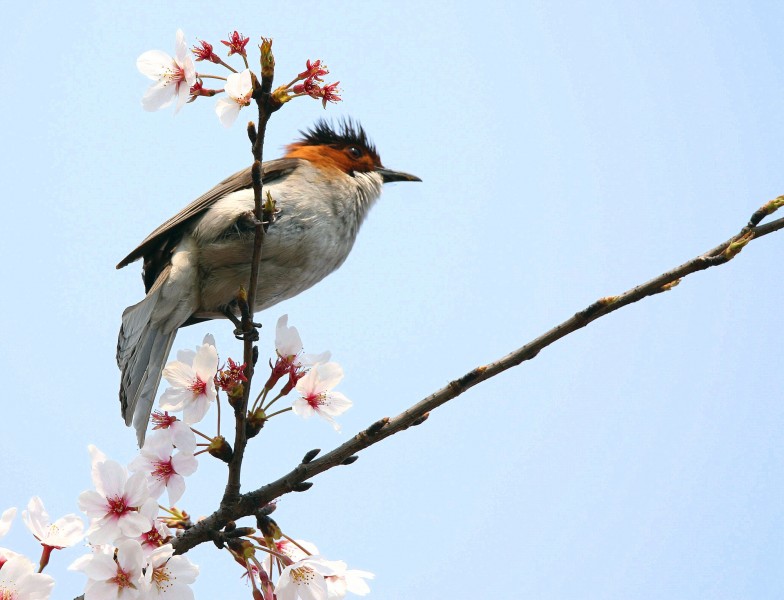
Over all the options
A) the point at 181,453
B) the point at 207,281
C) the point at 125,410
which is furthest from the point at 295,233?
the point at 181,453

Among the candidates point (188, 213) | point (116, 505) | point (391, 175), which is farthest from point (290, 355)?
point (391, 175)

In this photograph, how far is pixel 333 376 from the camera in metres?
3.26

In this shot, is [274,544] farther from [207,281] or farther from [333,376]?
[207,281]

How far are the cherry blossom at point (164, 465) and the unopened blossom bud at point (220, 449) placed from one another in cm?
10

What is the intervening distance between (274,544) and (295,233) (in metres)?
2.67

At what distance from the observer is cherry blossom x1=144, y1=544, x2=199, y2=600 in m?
2.69

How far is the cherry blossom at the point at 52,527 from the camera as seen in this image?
9.31 feet

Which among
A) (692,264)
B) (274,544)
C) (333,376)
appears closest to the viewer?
(692,264)

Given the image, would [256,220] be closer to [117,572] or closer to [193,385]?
[193,385]

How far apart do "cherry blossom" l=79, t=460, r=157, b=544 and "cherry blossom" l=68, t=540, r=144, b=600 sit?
2.0 inches

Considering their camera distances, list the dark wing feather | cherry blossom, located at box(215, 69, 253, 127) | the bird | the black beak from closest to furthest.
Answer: cherry blossom, located at box(215, 69, 253, 127), the bird, the dark wing feather, the black beak

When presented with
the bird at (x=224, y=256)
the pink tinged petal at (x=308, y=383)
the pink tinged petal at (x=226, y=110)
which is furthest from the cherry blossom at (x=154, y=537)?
the bird at (x=224, y=256)

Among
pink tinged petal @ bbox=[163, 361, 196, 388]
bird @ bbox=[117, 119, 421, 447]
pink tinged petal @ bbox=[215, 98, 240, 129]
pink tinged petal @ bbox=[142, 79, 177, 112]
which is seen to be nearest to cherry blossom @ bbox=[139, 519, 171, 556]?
pink tinged petal @ bbox=[163, 361, 196, 388]

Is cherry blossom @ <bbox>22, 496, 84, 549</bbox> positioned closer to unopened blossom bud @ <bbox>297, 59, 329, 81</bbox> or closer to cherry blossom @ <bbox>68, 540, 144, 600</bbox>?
cherry blossom @ <bbox>68, 540, 144, 600</bbox>
